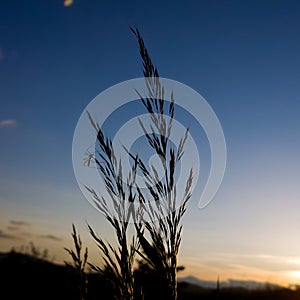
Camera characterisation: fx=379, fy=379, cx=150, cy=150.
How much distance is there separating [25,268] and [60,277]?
1.65m

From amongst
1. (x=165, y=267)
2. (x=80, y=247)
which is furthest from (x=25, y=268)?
(x=165, y=267)

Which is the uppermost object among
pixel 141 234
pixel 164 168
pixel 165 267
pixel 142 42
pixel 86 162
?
pixel 142 42

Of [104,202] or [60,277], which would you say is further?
[60,277]

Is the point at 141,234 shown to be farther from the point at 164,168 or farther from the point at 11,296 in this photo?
the point at 11,296

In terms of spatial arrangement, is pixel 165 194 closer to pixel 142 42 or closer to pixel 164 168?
pixel 164 168

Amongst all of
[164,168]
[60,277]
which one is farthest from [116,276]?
[60,277]

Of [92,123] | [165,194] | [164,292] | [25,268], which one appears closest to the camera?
[164,292]

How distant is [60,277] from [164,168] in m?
14.3

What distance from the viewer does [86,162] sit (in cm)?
309

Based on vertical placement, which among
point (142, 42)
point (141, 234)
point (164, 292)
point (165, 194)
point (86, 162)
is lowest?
point (164, 292)

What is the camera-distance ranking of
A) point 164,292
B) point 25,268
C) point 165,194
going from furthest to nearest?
point 25,268
point 165,194
point 164,292

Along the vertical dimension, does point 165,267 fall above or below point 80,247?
below

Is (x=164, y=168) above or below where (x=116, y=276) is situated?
above

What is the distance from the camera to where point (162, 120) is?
2607 mm
